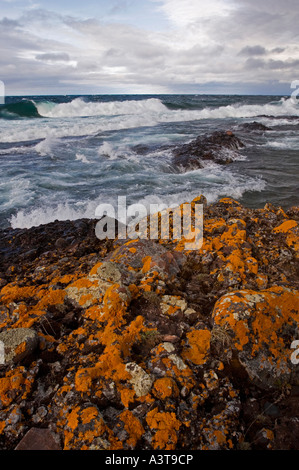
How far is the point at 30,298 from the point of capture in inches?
141

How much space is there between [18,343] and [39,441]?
2.86ft

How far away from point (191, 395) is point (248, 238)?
276cm

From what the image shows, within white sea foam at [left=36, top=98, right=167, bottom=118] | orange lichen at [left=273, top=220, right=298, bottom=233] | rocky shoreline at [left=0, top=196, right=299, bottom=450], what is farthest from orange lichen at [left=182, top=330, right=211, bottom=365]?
white sea foam at [left=36, top=98, right=167, bottom=118]

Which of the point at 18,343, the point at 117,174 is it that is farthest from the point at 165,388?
the point at 117,174

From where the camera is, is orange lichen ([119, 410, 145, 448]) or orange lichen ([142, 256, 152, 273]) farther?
orange lichen ([142, 256, 152, 273])

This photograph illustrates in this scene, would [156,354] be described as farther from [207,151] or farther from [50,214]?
[207,151]

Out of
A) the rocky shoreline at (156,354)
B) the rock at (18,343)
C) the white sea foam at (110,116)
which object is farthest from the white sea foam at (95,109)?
the rock at (18,343)

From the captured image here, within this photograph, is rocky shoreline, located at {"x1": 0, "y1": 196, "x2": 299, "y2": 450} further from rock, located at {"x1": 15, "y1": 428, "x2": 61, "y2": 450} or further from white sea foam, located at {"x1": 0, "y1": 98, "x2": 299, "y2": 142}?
white sea foam, located at {"x1": 0, "y1": 98, "x2": 299, "y2": 142}

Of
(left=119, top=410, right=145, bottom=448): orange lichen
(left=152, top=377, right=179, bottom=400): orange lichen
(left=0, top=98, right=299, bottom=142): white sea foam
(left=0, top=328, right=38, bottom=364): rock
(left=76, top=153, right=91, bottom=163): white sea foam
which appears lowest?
(left=119, top=410, right=145, bottom=448): orange lichen

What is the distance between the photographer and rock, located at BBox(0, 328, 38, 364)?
101 inches

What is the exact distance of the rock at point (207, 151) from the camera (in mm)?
15555

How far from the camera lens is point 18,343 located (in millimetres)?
2623
